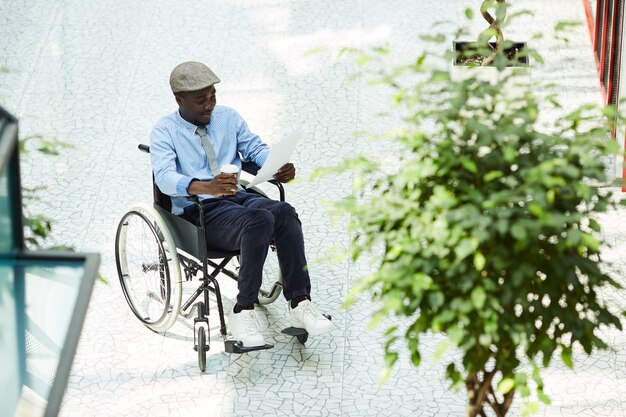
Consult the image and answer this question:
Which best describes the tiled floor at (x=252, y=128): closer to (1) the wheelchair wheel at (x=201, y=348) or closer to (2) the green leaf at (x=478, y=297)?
(1) the wheelchair wheel at (x=201, y=348)

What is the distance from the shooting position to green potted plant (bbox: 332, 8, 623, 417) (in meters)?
2.50

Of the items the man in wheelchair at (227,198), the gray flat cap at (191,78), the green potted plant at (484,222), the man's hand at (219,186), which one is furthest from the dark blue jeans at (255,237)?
the green potted plant at (484,222)

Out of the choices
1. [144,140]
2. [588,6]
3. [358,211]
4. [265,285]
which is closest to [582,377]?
[265,285]

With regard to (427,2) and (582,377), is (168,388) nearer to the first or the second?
(582,377)

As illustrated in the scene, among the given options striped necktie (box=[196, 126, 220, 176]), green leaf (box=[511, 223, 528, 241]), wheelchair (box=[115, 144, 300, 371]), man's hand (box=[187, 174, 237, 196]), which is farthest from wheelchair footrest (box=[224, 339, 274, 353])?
green leaf (box=[511, 223, 528, 241])

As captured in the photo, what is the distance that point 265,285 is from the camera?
14.7ft

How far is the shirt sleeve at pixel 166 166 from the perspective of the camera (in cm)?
394

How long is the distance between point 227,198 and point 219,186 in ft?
0.74

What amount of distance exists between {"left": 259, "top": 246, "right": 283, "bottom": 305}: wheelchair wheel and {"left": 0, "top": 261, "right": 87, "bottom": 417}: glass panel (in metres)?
1.49

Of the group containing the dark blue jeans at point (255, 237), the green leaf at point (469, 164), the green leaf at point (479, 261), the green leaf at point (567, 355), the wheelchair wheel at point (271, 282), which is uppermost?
the green leaf at point (469, 164)

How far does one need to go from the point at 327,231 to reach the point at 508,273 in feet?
7.17

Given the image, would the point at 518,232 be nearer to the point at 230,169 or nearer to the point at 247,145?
the point at 230,169

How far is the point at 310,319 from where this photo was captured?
4.01 m

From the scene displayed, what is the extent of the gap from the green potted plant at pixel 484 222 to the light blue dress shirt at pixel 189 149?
1423 millimetres
